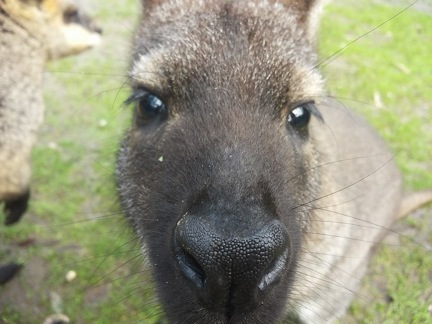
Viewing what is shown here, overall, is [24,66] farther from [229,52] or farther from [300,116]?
[300,116]

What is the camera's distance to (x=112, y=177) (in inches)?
131

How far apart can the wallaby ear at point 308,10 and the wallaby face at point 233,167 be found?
10 mm

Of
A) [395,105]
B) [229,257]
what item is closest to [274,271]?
[229,257]

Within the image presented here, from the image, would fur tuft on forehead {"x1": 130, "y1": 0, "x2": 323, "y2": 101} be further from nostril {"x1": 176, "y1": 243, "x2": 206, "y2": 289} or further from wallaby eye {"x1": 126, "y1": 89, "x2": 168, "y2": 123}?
nostril {"x1": 176, "y1": 243, "x2": 206, "y2": 289}

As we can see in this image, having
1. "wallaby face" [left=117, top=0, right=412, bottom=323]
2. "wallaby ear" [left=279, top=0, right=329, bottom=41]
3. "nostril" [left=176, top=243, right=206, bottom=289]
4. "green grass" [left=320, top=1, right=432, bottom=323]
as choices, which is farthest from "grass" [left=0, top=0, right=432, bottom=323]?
"nostril" [left=176, top=243, right=206, bottom=289]

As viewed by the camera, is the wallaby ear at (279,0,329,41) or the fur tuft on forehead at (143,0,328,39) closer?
the fur tuft on forehead at (143,0,328,39)

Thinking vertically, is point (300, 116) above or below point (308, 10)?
below

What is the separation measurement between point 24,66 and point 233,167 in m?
3.30

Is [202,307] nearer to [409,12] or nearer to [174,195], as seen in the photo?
[174,195]

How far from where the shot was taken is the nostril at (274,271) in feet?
5.53

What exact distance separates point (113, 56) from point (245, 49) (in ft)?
16.1

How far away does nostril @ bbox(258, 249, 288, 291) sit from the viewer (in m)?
1.69

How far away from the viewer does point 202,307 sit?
172cm

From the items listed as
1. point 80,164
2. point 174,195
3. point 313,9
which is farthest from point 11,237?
point 313,9
